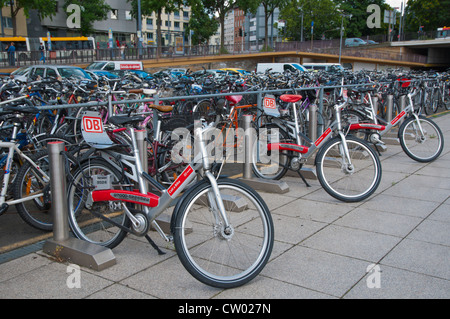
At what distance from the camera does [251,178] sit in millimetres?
5863

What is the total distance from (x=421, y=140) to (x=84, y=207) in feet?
17.6

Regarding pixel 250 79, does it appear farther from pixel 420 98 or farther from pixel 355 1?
pixel 355 1

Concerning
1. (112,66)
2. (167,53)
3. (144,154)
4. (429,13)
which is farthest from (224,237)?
(429,13)

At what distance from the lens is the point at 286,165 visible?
5.91 metres

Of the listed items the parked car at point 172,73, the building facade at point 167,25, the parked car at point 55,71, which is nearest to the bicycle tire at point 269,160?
the parked car at point 172,73

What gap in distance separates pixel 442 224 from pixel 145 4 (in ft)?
138

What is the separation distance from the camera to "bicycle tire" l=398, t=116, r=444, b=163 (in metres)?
7.16

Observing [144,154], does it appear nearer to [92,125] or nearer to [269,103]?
[92,125]

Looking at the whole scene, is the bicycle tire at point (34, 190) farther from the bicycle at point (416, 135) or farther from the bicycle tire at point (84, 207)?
the bicycle at point (416, 135)

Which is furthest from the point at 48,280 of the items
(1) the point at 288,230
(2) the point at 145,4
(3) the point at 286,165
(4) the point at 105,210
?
(2) the point at 145,4

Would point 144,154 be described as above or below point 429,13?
below

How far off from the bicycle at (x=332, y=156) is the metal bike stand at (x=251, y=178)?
0.51 feet

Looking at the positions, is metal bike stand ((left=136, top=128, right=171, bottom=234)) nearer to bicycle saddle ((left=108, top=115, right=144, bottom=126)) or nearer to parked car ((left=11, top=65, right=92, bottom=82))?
bicycle saddle ((left=108, top=115, right=144, bottom=126))

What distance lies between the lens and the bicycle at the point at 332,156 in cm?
521
